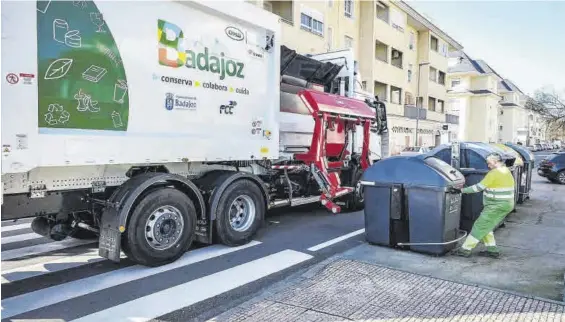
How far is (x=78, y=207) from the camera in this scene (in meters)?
5.00

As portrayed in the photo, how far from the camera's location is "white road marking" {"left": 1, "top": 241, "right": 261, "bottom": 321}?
4121 millimetres

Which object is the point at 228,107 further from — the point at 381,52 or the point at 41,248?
the point at 381,52

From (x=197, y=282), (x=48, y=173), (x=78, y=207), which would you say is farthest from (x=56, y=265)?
(x=197, y=282)

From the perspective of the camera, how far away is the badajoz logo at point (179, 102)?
5262 millimetres

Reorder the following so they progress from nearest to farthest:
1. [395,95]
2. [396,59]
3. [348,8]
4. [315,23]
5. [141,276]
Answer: [141,276] → [315,23] → [348,8] → [395,95] → [396,59]

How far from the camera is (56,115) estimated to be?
14.1 ft

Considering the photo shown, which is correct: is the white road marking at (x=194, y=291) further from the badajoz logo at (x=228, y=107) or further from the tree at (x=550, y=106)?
the tree at (x=550, y=106)

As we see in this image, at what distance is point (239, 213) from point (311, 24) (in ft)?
61.9

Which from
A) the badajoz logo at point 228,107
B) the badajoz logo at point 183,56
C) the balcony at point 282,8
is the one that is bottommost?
the badajoz logo at point 228,107

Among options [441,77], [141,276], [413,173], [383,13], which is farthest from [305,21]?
[441,77]

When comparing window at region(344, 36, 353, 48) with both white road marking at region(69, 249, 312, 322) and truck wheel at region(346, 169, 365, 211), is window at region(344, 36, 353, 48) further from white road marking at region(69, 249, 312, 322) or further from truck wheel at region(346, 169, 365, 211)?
white road marking at region(69, 249, 312, 322)

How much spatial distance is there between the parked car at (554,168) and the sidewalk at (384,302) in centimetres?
1536

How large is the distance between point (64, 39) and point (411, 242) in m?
4.77

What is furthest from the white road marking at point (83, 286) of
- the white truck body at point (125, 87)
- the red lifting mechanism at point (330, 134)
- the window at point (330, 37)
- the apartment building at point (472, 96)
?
the apartment building at point (472, 96)
